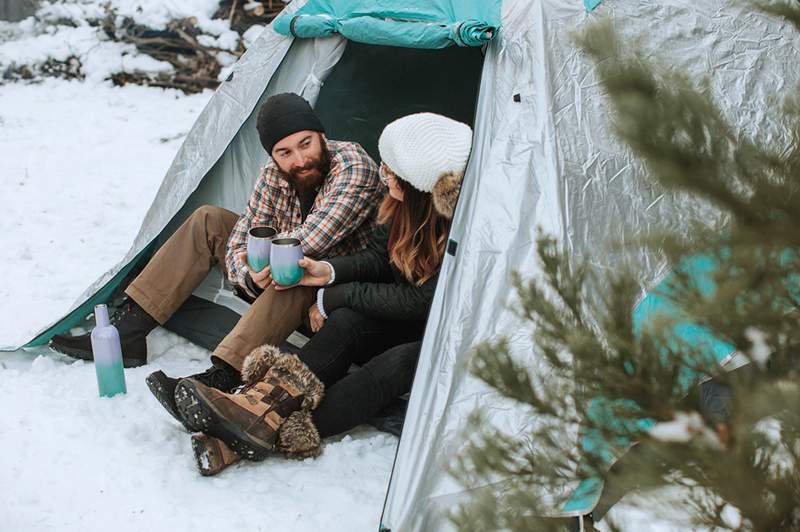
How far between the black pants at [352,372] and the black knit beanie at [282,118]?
2.15 ft

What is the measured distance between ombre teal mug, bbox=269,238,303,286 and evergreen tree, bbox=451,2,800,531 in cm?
167

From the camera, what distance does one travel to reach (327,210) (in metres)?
2.98

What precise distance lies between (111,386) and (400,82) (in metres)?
1.74

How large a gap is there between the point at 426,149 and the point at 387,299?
47cm

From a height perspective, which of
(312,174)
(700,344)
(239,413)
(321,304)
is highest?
(700,344)

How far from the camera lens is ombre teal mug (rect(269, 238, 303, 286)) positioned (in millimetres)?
2775

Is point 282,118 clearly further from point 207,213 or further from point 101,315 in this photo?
point 101,315

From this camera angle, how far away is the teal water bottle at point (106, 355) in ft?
9.45

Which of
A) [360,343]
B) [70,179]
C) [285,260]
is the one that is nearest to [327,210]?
[285,260]

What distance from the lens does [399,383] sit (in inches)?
105

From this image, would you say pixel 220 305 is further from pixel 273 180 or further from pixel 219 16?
pixel 219 16

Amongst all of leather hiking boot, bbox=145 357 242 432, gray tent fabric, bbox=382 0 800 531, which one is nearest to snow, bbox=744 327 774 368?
gray tent fabric, bbox=382 0 800 531

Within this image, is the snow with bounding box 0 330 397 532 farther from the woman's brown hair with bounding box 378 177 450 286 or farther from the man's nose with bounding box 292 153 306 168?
the man's nose with bounding box 292 153 306 168

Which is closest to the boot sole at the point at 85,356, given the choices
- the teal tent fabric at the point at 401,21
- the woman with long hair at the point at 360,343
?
the woman with long hair at the point at 360,343
